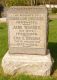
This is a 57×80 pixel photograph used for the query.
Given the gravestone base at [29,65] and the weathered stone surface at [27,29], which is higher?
the weathered stone surface at [27,29]

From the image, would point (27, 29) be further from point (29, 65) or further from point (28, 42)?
point (29, 65)

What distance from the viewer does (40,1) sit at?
4056 centimetres

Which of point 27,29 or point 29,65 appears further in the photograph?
point 27,29

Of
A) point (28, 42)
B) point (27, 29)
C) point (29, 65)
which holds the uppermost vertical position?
point (27, 29)

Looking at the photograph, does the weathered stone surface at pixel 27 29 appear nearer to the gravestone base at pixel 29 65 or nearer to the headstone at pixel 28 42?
the headstone at pixel 28 42

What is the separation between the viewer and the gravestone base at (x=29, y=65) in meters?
6.27

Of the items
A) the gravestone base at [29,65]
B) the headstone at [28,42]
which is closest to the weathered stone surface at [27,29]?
the headstone at [28,42]

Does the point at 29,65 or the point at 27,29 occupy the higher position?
the point at 27,29

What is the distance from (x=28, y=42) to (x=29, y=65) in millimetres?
556

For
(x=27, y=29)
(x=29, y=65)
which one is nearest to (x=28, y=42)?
(x=27, y=29)

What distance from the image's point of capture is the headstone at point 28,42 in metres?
6.30

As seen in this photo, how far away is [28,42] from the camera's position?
21.4ft

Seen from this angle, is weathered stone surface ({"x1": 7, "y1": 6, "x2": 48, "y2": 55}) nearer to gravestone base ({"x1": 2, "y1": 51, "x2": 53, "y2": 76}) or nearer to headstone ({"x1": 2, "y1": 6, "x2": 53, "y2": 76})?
headstone ({"x1": 2, "y1": 6, "x2": 53, "y2": 76})

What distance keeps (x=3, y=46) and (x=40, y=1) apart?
31924 mm
